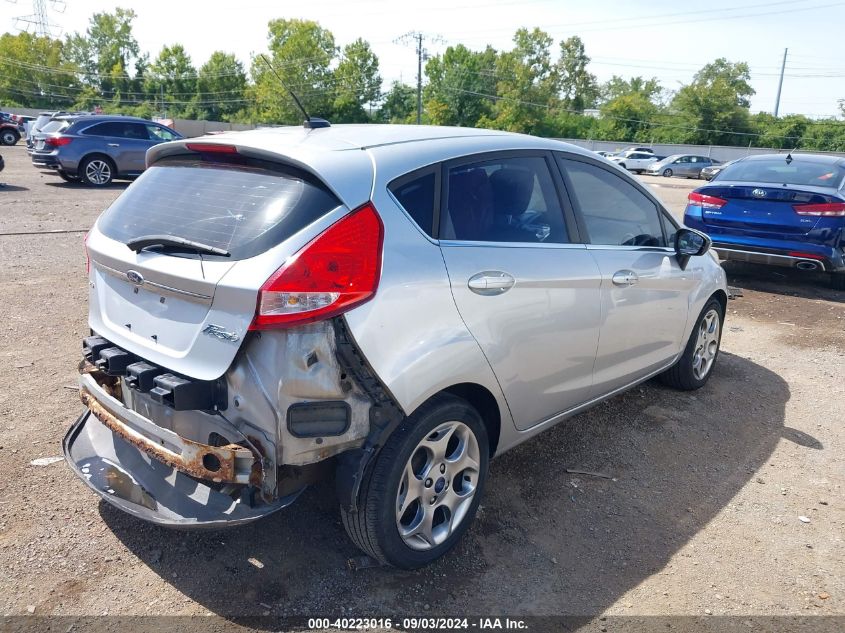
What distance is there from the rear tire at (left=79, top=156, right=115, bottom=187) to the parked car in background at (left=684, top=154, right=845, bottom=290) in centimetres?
1397

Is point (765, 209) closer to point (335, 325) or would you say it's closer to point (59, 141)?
point (335, 325)

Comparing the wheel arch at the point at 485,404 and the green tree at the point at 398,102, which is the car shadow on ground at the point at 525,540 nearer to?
the wheel arch at the point at 485,404

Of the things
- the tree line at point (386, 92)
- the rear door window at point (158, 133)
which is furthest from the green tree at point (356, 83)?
the rear door window at point (158, 133)

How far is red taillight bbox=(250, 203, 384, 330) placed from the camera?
2328mm

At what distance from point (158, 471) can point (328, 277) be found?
1.21m

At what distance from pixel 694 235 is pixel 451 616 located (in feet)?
9.82

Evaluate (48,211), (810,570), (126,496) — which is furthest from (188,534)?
(48,211)

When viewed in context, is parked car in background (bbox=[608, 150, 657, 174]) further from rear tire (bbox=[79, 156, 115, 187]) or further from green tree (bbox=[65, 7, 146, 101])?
green tree (bbox=[65, 7, 146, 101])

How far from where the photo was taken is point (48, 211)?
12.2 meters

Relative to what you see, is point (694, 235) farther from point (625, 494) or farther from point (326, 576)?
point (326, 576)

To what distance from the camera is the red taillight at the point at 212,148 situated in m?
2.82

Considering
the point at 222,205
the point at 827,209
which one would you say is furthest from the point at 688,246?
the point at 827,209

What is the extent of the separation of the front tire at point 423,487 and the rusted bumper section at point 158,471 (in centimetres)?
33

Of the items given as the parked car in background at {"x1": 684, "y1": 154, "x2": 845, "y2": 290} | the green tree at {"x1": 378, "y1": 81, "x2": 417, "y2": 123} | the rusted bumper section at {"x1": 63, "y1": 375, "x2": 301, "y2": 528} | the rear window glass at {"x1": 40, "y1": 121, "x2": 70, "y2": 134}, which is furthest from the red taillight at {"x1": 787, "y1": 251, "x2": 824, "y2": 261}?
the green tree at {"x1": 378, "y1": 81, "x2": 417, "y2": 123}
